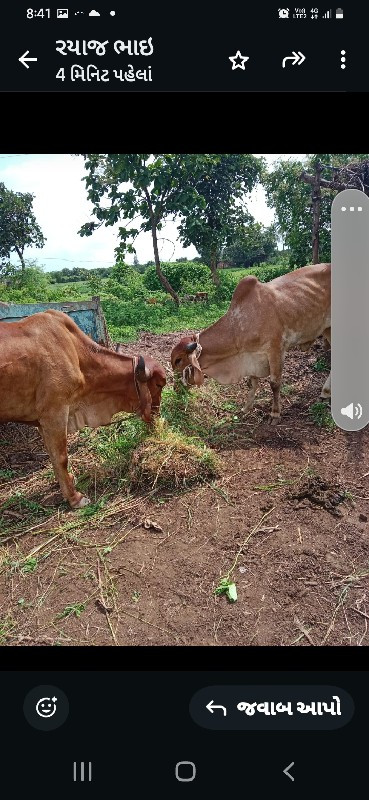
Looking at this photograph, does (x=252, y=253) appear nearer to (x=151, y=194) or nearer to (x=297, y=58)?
(x=151, y=194)

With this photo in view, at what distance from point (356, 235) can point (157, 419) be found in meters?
3.35

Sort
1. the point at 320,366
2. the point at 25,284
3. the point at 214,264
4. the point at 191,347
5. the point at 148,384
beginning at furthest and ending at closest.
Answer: the point at 25,284 → the point at 214,264 → the point at 320,366 → the point at 191,347 → the point at 148,384

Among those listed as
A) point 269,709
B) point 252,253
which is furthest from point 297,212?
point 252,253

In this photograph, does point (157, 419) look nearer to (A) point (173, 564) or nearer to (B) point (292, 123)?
(A) point (173, 564)

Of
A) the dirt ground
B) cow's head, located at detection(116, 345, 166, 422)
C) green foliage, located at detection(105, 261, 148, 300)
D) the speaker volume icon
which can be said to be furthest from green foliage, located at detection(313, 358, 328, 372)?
green foliage, located at detection(105, 261, 148, 300)

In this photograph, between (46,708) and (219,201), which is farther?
(219,201)

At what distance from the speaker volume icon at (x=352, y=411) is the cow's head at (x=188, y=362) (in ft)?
12.8

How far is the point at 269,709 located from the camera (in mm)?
1342

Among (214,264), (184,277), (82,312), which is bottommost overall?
(82,312)

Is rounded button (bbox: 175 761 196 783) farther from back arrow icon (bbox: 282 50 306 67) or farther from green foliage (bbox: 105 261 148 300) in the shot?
green foliage (bbox: 105 261 148 300)

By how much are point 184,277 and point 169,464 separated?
1486 cm

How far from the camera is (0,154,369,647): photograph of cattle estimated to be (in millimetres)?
2801

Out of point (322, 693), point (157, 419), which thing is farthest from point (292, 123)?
point (157, 419)

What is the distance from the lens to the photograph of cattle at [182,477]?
9.19 ft
